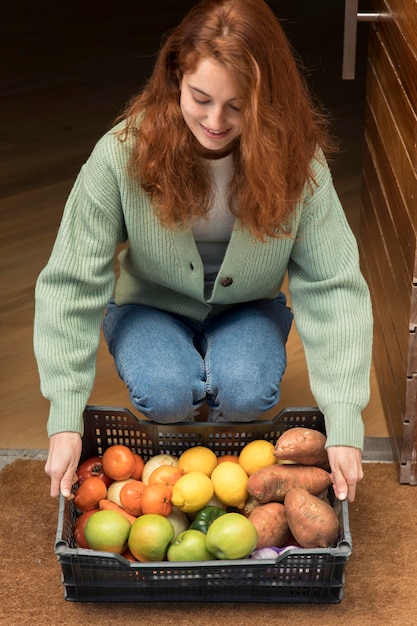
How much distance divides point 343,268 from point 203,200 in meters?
0.28

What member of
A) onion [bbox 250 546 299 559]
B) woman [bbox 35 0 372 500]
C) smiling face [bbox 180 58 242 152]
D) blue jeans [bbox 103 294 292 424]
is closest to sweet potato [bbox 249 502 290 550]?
onion [bbox 250 546 299 559]

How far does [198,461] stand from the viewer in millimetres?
1701

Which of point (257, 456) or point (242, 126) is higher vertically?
point (242, 126)

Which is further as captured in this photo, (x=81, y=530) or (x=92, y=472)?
(x=92, y=472)

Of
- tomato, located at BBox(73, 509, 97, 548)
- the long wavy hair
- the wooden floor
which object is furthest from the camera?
the wooden floor

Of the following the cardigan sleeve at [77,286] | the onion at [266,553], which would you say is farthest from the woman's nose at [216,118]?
the onion at [266,553]

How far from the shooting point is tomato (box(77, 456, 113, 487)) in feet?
5.70

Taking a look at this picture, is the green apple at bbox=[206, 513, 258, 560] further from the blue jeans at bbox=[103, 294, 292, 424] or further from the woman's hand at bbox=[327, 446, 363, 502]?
the blue jeans at bbox=[103, 294, 292, 424]

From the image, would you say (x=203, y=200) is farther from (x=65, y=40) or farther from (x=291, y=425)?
(x=65, y=40)

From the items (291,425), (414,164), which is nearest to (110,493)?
(291,425)

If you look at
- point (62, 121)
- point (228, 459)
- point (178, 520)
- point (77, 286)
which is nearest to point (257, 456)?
point (228, 459)

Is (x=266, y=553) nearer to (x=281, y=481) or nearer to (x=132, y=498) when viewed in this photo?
(x=281, y=481)

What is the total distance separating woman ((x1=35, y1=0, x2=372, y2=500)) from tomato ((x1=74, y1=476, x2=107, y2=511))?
9cm

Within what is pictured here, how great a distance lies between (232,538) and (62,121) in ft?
8.87
